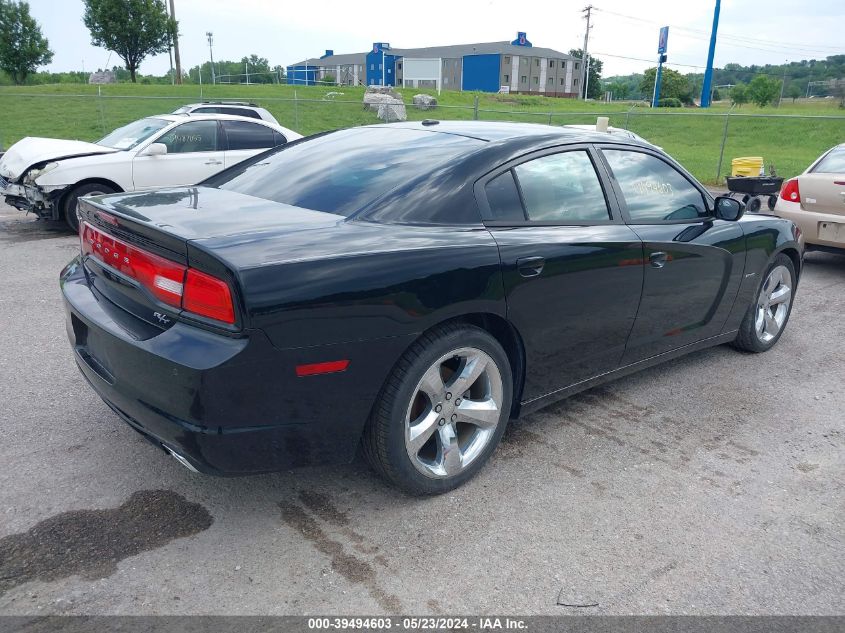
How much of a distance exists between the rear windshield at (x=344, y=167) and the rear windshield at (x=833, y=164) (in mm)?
6035

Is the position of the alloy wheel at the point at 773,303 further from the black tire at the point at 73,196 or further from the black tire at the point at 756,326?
the black tire at the point at 73,196

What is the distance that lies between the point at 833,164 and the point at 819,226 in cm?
89

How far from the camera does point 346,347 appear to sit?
2572 millimetres

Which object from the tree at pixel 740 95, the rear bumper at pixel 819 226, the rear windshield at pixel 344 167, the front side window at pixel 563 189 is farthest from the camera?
the tree at pixel 740 95

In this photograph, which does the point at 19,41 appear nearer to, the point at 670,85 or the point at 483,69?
the point at 483,69

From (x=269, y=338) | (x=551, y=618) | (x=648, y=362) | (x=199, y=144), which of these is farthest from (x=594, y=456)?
(x=199, y=144)

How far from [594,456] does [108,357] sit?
2308 millimetres

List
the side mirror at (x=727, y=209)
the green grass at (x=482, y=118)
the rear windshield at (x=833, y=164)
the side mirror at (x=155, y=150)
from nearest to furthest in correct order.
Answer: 1. the side mirror at (x=727, y=209)
2. the rear windshield at (x=833, y=164)
3. the side mirror at (x=155, y=150)
4. the green grass at (x=482, y=118)

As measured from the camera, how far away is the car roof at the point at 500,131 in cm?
362

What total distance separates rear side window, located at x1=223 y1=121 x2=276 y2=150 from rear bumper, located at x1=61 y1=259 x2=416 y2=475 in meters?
7.76

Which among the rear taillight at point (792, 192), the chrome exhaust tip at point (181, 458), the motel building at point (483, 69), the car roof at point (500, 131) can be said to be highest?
the motel building at point (483, 69)

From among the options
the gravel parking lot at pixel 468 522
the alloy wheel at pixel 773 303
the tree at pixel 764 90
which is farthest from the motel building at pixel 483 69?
the gravel parking lot at pixel 468 522

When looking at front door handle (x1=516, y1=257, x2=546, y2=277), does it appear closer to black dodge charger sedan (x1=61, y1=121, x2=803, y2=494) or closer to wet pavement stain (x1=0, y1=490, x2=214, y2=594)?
black dodge charger sedan (x1=61, y1=121, x2=803, y2=494)

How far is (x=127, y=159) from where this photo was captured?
29.7 ft
